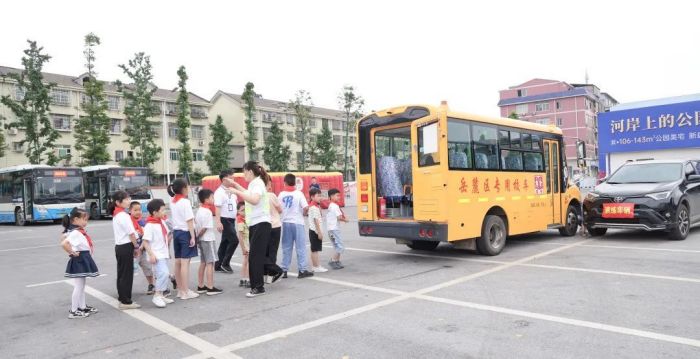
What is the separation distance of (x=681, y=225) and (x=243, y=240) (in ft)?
30.1

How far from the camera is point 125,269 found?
6066mm

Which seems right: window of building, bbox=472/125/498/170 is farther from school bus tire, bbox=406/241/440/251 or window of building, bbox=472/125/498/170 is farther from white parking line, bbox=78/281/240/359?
white parking line, bbox=78/281/240/359

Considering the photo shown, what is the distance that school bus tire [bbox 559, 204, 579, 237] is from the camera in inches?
455

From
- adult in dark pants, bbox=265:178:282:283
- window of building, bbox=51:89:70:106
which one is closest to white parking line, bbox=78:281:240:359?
adult in dark pants, bbox=265:178:282:283

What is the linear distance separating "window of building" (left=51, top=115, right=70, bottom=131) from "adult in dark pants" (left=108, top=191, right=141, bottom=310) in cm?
4293

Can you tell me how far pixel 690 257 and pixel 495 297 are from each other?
182 inches

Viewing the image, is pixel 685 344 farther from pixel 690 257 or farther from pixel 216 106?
pixel 216 106

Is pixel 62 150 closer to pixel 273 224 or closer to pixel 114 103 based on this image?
pixel 114 103

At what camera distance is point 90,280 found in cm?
820

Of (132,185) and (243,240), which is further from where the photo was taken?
(132,185)

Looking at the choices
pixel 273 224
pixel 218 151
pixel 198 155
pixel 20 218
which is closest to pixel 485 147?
pixel 273 224

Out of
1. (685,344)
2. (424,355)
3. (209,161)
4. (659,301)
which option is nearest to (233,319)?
(424,355)

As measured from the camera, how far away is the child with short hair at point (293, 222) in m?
7.59

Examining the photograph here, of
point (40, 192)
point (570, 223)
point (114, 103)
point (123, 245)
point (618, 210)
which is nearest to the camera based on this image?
point (123, 245)
